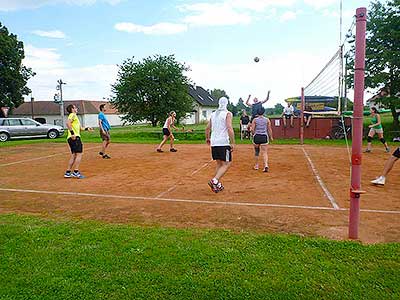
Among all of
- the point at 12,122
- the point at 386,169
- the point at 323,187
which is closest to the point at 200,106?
the point at 12,122

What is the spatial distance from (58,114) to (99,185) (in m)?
68.8

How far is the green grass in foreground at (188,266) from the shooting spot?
2.99 m

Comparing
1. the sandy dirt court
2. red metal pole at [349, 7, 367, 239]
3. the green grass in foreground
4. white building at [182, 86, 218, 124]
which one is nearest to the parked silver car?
the sandy dirt court

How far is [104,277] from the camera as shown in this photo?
128 inches

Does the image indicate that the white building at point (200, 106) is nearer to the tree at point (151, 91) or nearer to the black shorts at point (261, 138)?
the tree at point (151, 91)

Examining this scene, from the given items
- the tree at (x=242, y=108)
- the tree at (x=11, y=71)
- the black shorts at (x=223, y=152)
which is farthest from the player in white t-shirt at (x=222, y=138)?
the tree at (x=11, y=71)

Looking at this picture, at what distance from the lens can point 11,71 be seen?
139 ft

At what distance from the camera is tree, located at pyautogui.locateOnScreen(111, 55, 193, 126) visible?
30391 mm

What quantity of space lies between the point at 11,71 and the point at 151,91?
74.5ft

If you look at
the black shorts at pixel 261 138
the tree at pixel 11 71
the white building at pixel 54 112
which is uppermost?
the tree at pixel 11 71

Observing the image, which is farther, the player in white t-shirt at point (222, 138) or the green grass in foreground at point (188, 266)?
the player in white t-shirt at point (222, 138)

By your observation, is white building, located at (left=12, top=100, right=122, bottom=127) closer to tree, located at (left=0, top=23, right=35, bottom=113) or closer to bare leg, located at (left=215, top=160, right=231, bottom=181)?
tree, located at (left=0, top=23, right=35, bottom=113)

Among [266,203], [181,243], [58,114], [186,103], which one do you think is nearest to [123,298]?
[181,243]

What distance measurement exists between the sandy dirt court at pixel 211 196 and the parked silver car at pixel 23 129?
46.8ft
